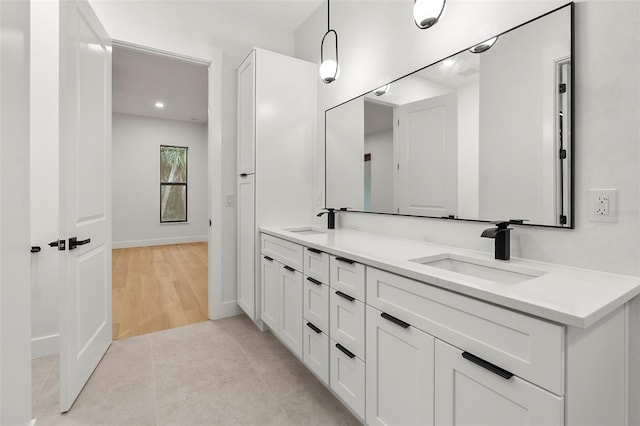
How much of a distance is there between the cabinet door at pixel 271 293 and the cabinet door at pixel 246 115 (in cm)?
81

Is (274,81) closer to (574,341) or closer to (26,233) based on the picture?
(26,233)

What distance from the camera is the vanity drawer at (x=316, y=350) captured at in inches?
67.0

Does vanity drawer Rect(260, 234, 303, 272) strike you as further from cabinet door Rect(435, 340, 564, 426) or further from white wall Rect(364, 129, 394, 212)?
cabinet door Rect(435, 340, 564, 426)

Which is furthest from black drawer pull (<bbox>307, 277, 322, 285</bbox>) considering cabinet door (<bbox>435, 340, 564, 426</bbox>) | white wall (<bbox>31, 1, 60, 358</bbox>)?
white wall (<bbox>31, 1, 60, 358</bbox>)

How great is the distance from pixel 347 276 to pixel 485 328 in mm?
707

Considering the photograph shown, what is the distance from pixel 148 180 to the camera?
6.84 metres

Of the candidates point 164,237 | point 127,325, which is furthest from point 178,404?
point 164,237

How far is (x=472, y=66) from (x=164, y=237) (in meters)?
7.10

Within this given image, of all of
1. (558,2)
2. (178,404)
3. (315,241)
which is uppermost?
(558,2)

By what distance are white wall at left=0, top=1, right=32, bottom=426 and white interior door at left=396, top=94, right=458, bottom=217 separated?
1.82m

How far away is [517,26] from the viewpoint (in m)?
1.37

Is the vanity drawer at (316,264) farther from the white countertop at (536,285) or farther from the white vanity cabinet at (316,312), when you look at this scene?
the white countertop at (536,285)

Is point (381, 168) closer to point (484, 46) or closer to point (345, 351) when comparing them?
point (484, 46)

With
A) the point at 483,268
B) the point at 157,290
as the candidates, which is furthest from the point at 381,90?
the point at 157,290
